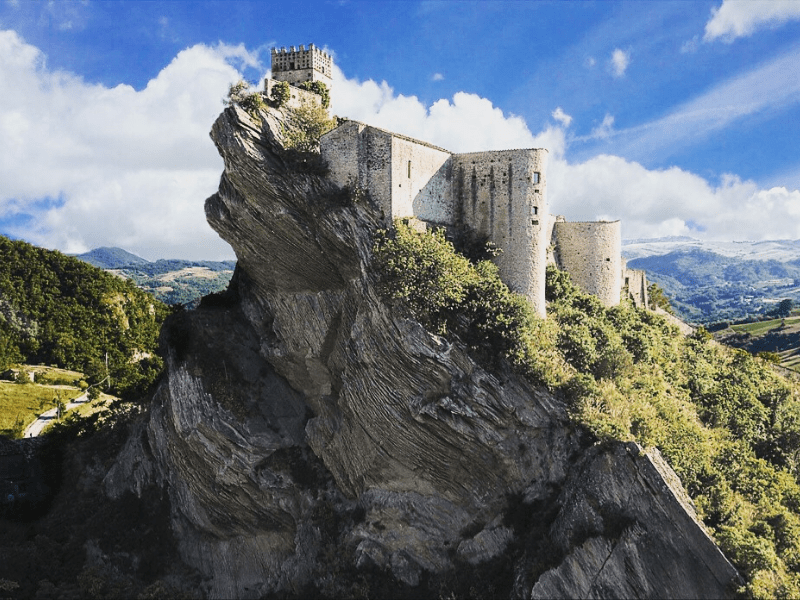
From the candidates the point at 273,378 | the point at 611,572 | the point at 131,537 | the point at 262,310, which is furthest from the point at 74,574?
the point at 611,572

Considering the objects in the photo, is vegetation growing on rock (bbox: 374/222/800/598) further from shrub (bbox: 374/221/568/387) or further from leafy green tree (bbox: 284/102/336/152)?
leafy green tree (bbox: 284/102/336/152)

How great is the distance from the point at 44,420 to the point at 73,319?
72.8 feet

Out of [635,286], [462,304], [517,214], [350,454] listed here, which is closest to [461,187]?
[517,214]

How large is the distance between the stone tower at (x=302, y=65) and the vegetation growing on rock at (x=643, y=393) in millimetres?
15516

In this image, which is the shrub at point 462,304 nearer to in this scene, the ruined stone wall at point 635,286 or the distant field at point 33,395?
the ruined stone wall at point 635,286

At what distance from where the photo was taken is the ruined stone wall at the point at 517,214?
3250cm

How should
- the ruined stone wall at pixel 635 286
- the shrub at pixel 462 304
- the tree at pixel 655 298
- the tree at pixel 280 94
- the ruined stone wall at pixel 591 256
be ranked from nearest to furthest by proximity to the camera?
the shrub at pixel 462 304
the tree at pixel 280 94
the ruined stone wall at pixel 591 256
the ruined stone wall at pixel 635 286
the tree at pixel 655 298

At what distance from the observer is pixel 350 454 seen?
33969 mm

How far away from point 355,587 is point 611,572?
1221cm

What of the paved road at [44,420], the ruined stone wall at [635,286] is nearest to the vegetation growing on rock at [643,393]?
the ruined stone wall at [635,286]

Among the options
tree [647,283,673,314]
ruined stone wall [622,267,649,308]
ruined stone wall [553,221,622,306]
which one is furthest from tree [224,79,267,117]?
tree [647,283,673,314]

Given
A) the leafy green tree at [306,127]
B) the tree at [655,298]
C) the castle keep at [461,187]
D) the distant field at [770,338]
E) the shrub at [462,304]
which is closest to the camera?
the shrub at [462,304]

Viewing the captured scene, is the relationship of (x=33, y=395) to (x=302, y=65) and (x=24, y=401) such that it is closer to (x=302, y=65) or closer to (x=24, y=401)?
(x=24, y=401)

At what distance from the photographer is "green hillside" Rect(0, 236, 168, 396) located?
66.6 meters
